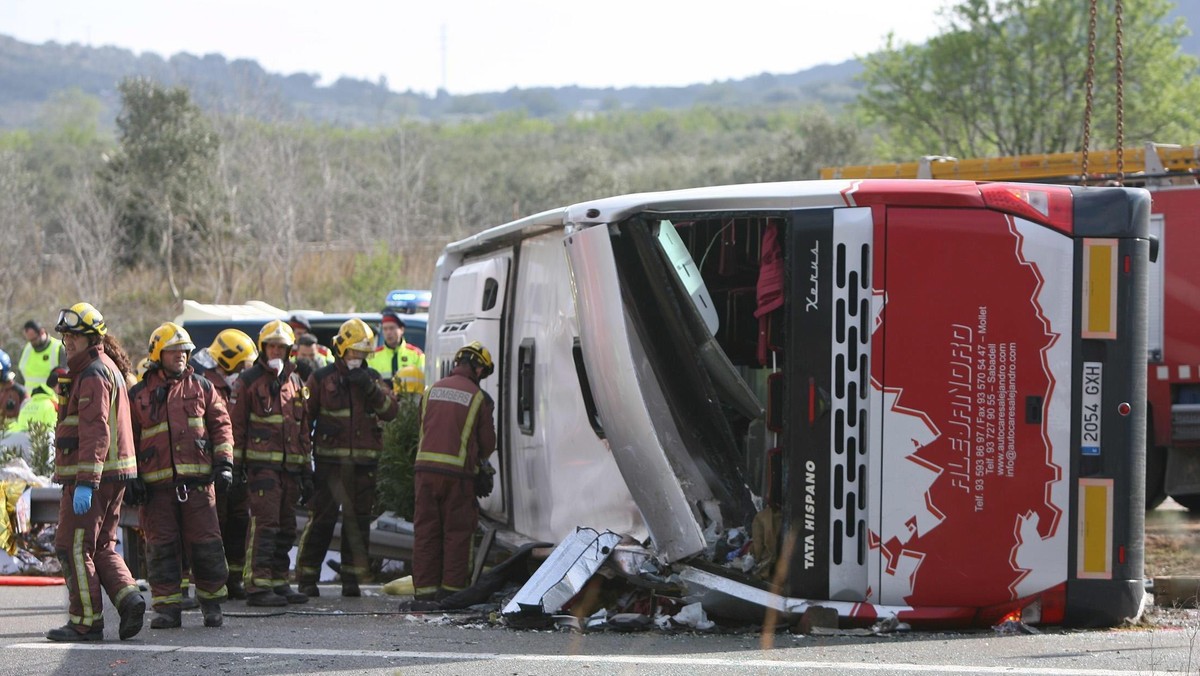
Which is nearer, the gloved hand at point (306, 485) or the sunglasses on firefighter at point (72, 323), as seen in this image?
the sunglasses on firefighter at point (72, 323)

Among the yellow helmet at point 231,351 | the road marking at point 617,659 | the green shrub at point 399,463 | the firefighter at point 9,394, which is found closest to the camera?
the road marking at point 617,659

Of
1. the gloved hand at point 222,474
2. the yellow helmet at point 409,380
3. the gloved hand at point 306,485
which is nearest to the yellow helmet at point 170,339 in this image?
the gloved hand at point 222,474

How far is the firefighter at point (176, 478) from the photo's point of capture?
7.52 meters

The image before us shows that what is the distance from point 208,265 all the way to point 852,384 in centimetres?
2554

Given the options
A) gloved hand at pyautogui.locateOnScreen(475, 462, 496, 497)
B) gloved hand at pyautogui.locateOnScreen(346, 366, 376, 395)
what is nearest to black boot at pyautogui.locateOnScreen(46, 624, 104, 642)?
gloved hand at pyautogui.locateOnScreen(475, 462, 496, 497)

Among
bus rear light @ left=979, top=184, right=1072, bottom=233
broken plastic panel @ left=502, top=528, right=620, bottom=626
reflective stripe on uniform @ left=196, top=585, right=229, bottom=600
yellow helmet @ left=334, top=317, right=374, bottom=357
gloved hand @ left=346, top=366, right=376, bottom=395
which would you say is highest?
bus rear light @ left=979, top=184, right=1072, bottom=233

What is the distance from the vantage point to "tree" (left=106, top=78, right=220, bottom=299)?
30.2 m

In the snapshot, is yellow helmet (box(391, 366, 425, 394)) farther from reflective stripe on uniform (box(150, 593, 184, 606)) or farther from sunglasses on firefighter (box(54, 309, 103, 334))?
sunglasses on firefighter (box(54, 309, 103, 334))

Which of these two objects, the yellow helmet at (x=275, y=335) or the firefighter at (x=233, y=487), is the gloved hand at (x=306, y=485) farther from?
the yellow helmet at (x=275, y=335)

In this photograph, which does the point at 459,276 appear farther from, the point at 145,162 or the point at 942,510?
the point at 145,162

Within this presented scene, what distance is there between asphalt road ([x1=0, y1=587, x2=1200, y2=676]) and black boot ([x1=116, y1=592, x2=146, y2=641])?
0.08 metres

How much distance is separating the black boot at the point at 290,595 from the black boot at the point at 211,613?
1.24m

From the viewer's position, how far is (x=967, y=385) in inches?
253

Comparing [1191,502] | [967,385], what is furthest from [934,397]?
[1191,502]
